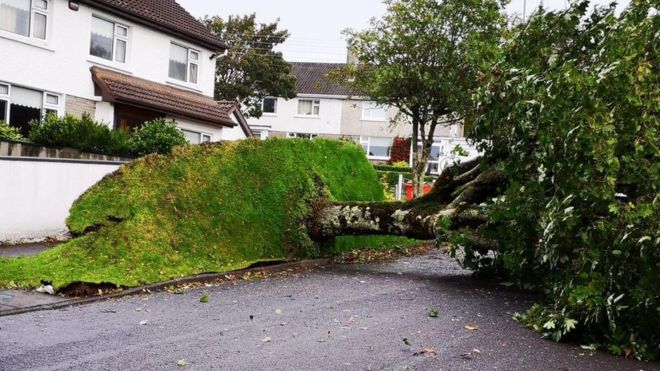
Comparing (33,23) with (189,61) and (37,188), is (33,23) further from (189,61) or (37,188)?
(37,188)

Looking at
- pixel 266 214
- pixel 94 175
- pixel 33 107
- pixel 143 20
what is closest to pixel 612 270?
pixel 266 214

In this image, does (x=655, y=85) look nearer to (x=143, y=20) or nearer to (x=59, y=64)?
(x=59, y=64)

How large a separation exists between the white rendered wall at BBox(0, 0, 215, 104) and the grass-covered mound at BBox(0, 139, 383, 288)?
995 centimetres

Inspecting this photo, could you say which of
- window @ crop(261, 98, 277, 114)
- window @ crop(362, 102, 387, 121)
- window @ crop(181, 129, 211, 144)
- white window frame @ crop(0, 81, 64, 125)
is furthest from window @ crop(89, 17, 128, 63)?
window @ crop(261, 98, 277, 114)

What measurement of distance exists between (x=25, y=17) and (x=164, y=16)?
241 inches

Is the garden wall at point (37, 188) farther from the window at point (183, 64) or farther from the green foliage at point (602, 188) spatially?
the window at point (183, 64)

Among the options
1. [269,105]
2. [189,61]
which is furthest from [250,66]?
[189,61]

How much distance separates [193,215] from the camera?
35.3 ft

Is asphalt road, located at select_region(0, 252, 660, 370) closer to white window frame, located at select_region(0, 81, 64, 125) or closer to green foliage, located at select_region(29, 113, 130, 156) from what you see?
green foliage, located at select_region(29, 113, 130, 156)

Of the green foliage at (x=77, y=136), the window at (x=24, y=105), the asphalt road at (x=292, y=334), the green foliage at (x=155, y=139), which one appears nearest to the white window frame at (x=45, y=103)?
the window at (x=24, y=105)

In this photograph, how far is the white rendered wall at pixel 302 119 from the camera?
173 feet

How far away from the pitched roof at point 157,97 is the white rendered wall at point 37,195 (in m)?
7.66

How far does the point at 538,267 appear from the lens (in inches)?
341

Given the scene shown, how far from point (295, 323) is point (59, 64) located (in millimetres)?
15862
